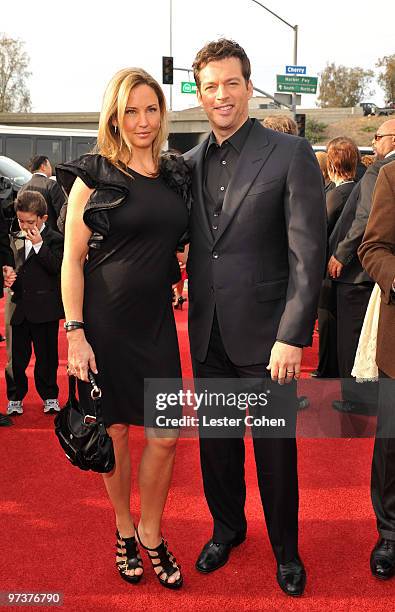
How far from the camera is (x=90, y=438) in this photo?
2920 millimetres

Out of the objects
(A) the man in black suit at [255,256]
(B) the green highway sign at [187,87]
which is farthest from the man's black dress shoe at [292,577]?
(B) the green highway sign at [187,87]

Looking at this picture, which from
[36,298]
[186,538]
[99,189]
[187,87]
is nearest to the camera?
[99,189]

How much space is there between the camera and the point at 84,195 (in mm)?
2840

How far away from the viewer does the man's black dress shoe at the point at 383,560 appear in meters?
3.18

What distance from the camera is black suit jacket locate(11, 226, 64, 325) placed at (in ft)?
17.5

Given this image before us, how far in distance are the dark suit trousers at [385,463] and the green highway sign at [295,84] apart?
19.8 metres

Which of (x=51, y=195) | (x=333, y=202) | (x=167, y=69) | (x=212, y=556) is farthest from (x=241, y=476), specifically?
(x=167, y=69)

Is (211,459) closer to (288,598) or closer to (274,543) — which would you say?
(274,543)

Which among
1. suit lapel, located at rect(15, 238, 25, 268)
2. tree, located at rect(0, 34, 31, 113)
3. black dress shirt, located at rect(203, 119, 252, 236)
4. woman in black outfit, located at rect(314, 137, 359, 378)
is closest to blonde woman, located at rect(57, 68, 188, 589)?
black dress shirt, located at rect(203, 119, 252, 236)

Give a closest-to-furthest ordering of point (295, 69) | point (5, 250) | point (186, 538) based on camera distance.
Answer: point (186, 538)
point (5, 250)
point (295, 69)

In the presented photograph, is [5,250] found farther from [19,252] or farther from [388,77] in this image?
[388,77]

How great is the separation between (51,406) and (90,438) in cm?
272

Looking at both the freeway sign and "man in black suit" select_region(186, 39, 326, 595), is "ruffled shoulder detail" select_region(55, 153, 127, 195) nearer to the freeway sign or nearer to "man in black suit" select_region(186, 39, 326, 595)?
"man in black suit" select_region(186, 39, 326, 595)

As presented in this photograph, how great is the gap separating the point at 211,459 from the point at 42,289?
247 cm
